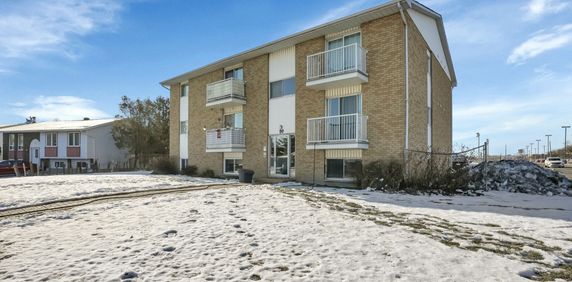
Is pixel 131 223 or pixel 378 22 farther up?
pixel 378 22

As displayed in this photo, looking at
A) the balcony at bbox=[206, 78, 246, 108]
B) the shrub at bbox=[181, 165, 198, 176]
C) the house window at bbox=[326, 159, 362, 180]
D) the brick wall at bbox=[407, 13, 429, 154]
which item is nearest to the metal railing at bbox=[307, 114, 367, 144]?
the house window at bbox=[326, 159, 362, 180]

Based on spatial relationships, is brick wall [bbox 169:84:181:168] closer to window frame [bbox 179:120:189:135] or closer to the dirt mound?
window frame [bbox 179:120:189:135]

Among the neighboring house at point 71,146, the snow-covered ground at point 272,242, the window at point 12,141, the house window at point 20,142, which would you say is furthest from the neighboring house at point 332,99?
the window at point 12,141

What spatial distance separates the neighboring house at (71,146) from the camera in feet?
127

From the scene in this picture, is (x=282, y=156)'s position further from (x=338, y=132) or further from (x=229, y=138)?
(x=338, y=132)

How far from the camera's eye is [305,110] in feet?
57.6

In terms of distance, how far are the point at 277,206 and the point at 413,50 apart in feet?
36.0

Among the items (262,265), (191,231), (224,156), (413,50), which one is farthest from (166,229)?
(224,156)

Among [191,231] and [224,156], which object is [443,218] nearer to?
[191,231]

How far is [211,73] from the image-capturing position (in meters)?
24.0

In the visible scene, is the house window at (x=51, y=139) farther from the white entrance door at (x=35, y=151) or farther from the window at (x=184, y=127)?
the window at (x=184, y=127)

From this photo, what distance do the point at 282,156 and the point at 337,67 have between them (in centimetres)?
577

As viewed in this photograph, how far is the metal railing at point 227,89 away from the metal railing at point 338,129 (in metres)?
6.14

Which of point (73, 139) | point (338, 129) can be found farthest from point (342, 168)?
point (73, 139)
